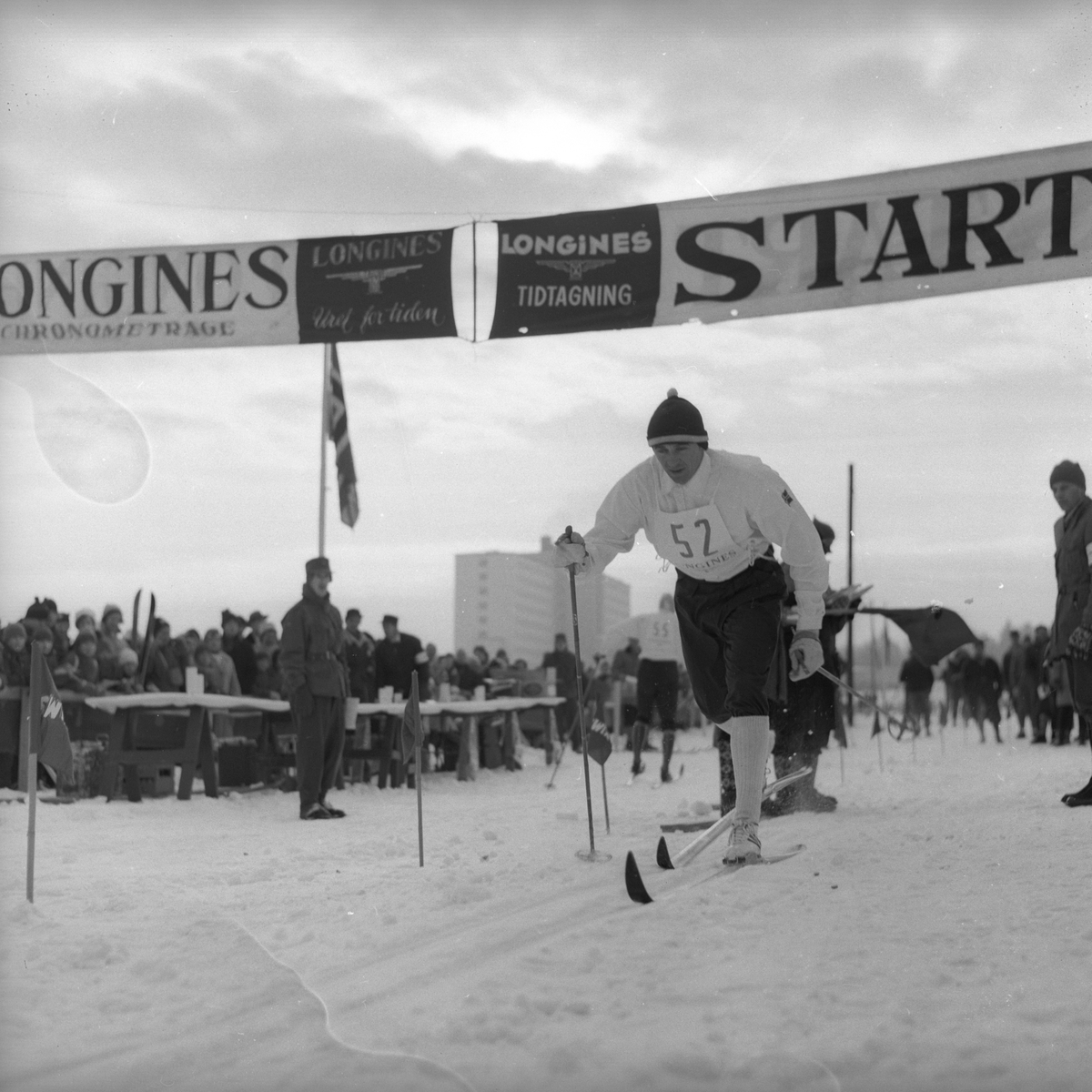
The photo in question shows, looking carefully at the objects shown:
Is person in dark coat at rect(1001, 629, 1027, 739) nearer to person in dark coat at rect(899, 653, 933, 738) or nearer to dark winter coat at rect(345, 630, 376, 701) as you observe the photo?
person in dark coat at rect(899, 653, 933, 738)

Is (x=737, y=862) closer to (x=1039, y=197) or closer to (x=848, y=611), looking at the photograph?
(x=848, y=611)

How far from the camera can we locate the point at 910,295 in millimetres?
7605

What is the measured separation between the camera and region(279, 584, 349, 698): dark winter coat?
828 centimetres

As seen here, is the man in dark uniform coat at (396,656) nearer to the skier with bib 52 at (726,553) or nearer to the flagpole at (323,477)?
the flagpole at (323,477)

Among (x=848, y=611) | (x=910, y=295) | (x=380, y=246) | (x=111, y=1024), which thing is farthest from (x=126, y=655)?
(x=111, y=1024)

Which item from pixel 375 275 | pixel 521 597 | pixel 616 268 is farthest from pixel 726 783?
pixel 521 597

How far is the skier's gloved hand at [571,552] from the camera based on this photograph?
485 centimetres

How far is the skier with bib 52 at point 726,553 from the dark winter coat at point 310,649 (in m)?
3.82

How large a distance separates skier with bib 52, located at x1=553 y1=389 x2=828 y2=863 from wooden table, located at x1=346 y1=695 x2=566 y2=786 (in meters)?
4.32

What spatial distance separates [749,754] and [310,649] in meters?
4.37

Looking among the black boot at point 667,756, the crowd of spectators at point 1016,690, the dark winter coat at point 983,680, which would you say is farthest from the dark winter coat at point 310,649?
the dark winter coat at point 983,680

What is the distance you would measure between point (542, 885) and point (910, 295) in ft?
16.1

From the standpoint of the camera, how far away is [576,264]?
7.90 metres

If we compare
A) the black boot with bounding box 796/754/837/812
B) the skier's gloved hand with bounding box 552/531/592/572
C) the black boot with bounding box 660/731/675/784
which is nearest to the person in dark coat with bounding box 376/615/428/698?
the black boot with bounding box 660/731/675/784
